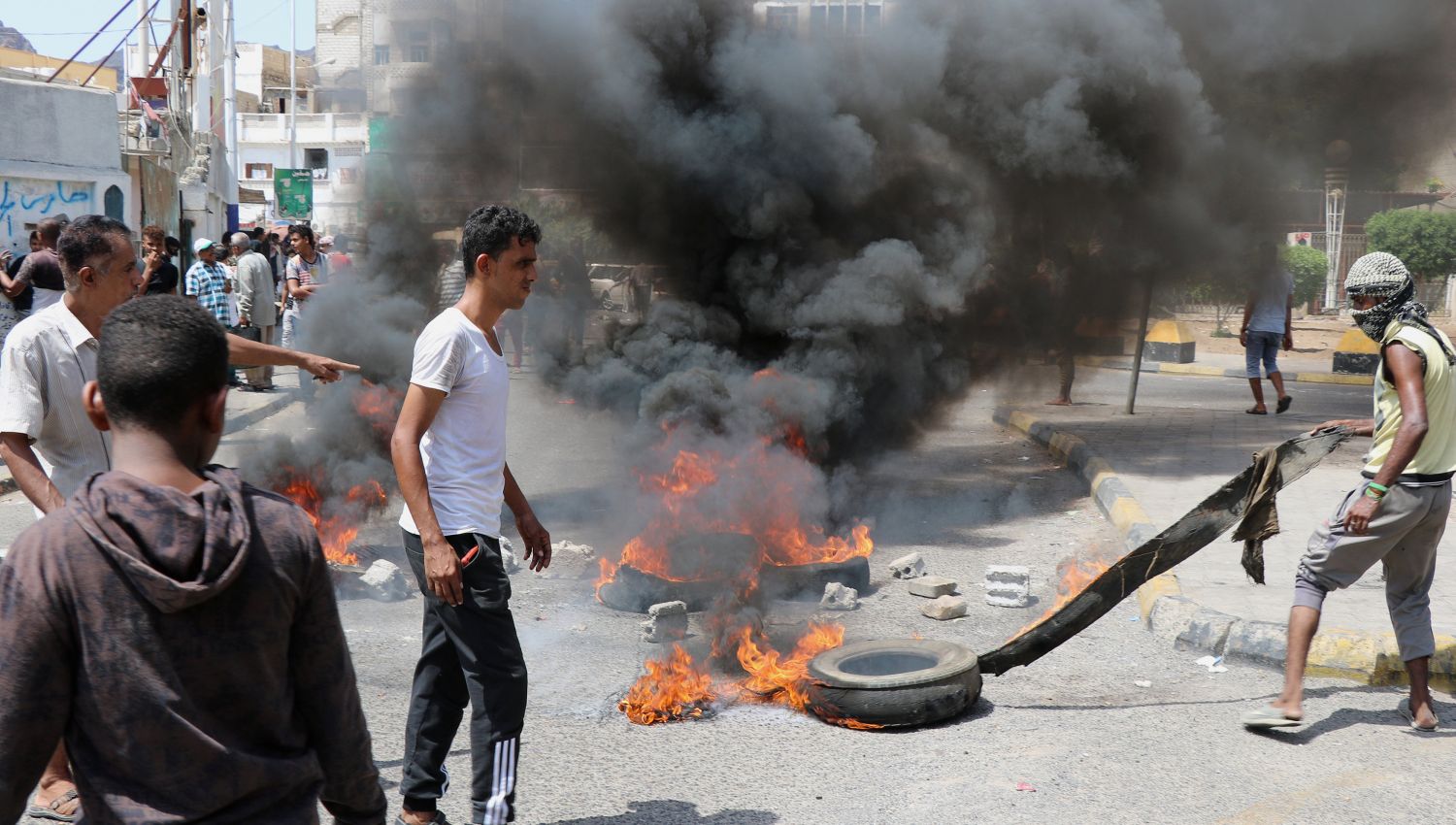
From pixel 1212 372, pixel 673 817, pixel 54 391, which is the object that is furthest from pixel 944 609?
pixel 1212 372

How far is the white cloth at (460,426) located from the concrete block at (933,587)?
3.36m

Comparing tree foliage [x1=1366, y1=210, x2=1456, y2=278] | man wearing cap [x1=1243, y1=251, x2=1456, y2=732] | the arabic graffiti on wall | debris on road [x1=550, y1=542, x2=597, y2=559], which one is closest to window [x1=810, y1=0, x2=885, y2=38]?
debris on road [x1=550, y1=542, x2=597, y2=559]

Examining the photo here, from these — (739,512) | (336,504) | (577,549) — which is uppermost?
(739,512)

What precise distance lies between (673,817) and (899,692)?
106 centimetres

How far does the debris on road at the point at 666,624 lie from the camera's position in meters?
5.34

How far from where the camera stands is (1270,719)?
4.16 meters

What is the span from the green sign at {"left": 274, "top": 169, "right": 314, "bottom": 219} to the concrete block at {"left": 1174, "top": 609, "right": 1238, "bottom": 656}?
18.2 metres

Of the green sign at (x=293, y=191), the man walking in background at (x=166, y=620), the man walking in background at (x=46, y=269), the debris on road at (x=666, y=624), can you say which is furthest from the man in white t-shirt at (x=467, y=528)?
the green sign at (x=293, y=191)

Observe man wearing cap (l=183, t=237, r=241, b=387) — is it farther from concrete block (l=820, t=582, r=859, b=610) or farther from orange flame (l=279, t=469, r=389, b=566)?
concrete block (l=820, t=582, r=859, b=610)

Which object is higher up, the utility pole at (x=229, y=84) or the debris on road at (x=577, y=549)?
the utility pole at (x=229, y=84)

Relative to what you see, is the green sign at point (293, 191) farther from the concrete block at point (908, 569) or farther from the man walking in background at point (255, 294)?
the concrete block at point (908, 569)

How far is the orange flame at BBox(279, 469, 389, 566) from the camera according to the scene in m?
7.07

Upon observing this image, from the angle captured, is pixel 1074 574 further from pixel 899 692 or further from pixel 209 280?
pixel 209 280

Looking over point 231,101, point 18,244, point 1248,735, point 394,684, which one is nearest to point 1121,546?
point 1248,735
